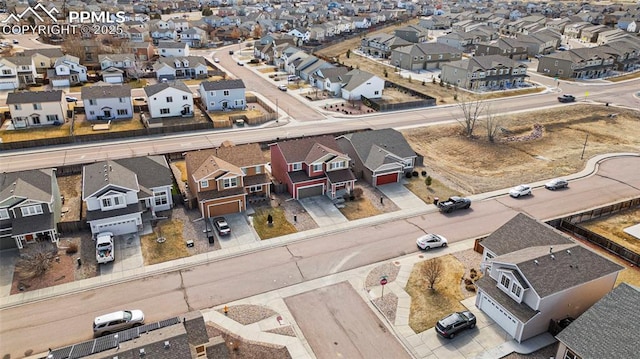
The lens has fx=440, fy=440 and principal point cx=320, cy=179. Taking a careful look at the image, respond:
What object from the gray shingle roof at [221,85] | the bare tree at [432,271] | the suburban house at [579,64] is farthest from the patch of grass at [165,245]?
the suburban house at [579,64]

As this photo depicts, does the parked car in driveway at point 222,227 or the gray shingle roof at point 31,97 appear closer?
the parked car in driveway at point 222,227

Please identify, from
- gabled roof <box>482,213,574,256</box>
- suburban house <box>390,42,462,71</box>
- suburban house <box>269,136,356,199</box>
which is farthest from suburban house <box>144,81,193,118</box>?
suburban house <box>390,42,462,71</box>

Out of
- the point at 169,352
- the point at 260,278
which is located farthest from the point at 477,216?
the point at 169,352

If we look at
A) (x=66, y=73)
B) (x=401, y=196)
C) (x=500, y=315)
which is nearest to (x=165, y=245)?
(x=401, y=196)

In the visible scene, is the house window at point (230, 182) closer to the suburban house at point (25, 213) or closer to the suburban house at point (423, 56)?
the suburban house at point (25, 213)

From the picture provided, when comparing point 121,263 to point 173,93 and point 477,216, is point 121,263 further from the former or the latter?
point 173,93

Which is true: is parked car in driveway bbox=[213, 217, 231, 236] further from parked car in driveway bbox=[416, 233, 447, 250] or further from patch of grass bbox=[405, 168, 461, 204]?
patch of grass bbox=[405, 168, 461, 204]
